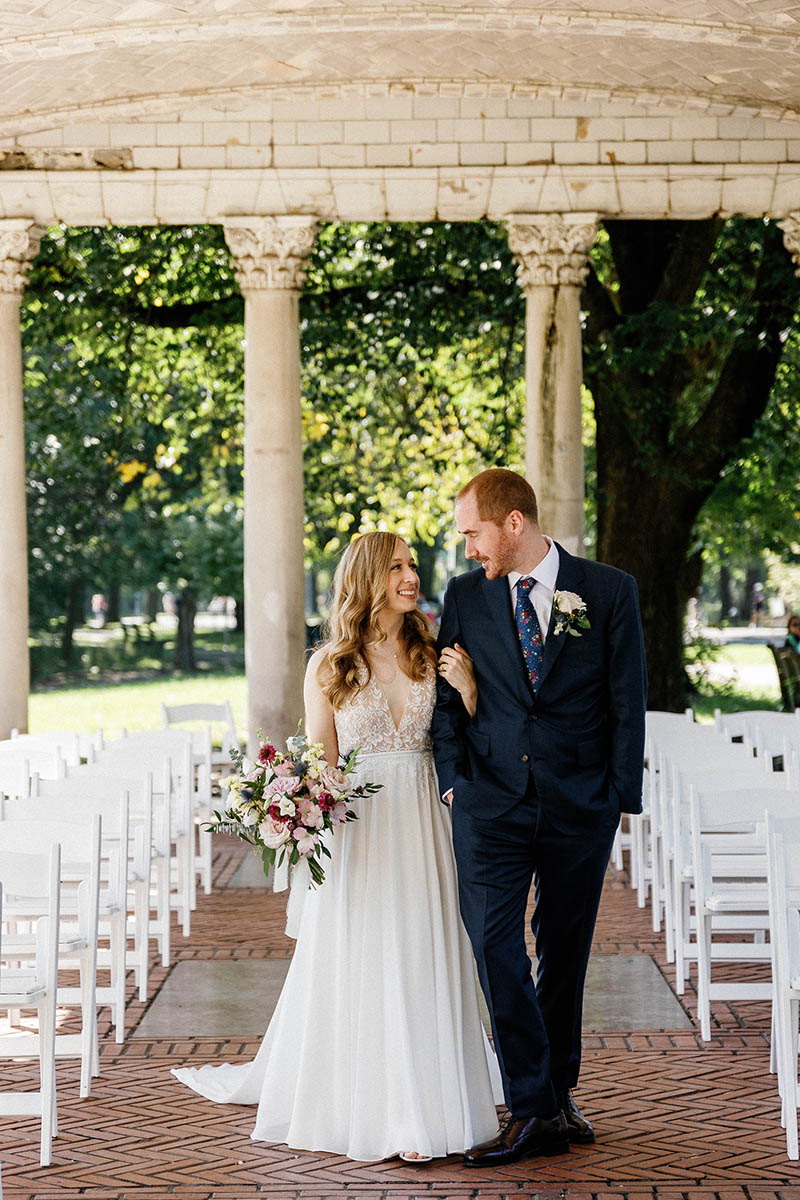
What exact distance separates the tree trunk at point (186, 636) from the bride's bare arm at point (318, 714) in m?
33.7

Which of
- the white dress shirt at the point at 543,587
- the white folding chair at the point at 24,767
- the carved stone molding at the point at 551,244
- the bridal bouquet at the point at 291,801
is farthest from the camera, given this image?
the carved stone molding at the point at 551,244

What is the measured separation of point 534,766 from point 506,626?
21.7 inches

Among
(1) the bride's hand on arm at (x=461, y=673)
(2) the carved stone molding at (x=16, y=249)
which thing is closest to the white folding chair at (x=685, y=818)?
(1) the bride's hand on arm at (x=461, y=673)

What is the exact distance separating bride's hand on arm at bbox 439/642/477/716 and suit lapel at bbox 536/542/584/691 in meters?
0.28

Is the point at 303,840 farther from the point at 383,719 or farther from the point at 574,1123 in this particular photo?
the point at 574,1123

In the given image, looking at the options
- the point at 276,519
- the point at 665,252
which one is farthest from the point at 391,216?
the point at 665,252

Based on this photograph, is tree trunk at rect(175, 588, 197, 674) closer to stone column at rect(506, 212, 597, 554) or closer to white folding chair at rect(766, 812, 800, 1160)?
stone column at rect(506, 212, 597, 554)

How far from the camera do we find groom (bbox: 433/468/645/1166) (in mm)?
5844

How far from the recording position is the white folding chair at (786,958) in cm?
598

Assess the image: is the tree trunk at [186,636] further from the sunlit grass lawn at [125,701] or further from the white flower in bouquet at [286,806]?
the white flower in bouquet at [286,806]

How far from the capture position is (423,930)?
20.0ft

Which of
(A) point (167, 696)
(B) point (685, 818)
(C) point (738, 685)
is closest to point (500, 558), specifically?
(B) point (685, 818)

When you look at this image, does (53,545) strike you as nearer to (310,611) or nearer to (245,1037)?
(310,611)

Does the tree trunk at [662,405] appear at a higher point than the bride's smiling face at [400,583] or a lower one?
A: higher
